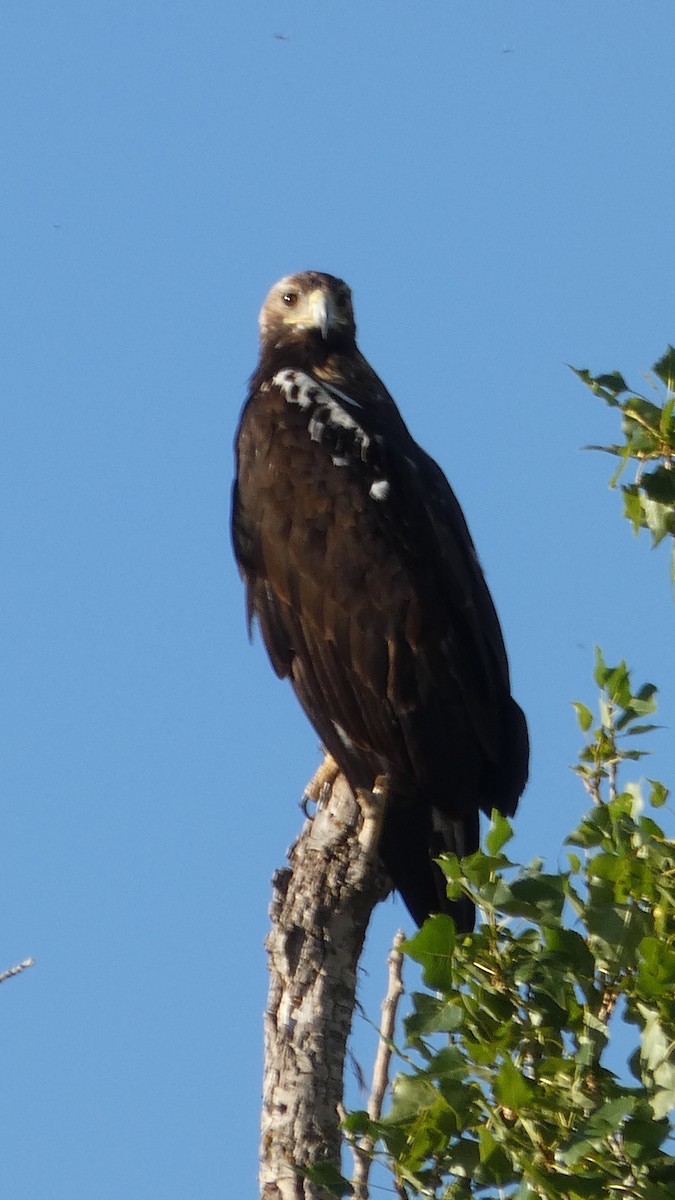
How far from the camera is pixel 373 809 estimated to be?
198 inches

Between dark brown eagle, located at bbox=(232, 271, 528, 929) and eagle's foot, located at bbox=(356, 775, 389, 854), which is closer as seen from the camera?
eagle's foot, located at bbox=(356, 775, 389, 854)

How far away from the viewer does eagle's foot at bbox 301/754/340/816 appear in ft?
18.0

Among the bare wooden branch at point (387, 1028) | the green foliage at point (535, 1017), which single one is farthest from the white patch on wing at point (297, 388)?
the green foliage at point (535, 1017)

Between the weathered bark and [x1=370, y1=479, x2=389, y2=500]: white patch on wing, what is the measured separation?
4.10 feet

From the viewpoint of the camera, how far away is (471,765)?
17.5 ft

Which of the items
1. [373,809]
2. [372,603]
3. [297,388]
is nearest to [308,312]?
[297,388]

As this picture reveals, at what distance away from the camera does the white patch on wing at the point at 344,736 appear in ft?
17.6

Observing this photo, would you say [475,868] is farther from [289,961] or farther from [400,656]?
[400,656]

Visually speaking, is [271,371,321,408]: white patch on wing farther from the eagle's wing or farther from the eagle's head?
the eagle's head

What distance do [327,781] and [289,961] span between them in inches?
47.9

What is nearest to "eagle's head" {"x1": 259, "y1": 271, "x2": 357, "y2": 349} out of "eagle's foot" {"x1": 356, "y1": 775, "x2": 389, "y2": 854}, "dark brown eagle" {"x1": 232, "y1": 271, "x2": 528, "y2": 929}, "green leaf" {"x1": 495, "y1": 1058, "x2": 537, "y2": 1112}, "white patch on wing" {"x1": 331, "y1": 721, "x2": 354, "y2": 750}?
"dark brown eagle" {"x1": 232, "y1": 271, "x2": 528, "y2": 929}

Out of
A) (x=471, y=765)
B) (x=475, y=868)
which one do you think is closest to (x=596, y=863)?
(x=475, y=868)

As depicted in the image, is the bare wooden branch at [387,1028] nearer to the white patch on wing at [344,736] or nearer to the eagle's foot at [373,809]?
the eagle's foot at [373,809]

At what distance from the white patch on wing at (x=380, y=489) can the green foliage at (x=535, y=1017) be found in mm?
2676
